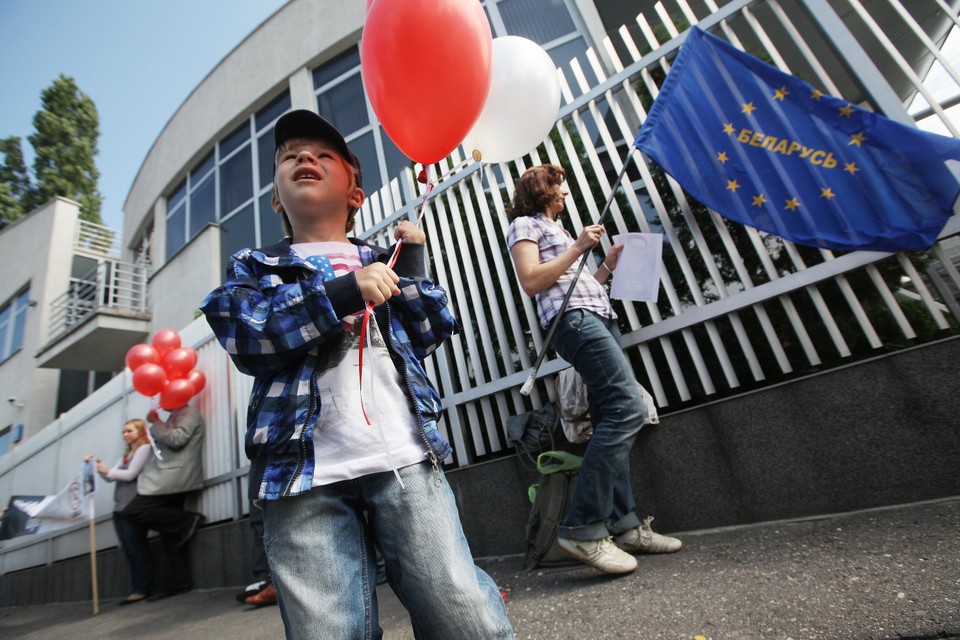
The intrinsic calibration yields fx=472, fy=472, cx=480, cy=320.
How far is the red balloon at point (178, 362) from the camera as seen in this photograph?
4.92 meters

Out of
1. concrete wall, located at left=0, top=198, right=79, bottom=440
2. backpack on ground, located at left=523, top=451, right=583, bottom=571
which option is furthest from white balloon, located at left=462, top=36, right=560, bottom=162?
concrete wall, located at left=0, top=198, right=79, bottom=440

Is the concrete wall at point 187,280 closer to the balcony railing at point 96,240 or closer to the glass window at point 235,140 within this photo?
the glass window at point 235,140

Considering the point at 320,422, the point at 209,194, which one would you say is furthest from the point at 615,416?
the point at 209,194

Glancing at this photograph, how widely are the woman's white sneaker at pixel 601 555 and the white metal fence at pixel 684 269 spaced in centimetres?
90

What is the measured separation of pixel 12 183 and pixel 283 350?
25938 millimetres

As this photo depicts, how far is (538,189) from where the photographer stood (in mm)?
2547

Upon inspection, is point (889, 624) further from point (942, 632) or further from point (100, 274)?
point (100, 274)

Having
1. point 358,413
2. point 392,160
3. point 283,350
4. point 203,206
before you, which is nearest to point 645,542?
point 358,413

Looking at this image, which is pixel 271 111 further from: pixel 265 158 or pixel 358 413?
pixel 358 413

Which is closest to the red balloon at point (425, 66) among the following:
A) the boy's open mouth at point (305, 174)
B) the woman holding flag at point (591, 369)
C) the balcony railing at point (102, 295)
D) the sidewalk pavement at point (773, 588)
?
the boy's open mouth at point (305, 174)

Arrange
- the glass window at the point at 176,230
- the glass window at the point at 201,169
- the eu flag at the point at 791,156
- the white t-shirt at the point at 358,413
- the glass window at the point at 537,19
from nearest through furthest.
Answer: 1. the white t-shirt at the point at 358,413
2. the eu flag at the point at 791,156
3. the glass window at the point at 537,19
4. the glass window at the point at 201,169
5. the glass window at the point at 176,230

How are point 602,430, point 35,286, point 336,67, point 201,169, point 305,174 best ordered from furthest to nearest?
point 35,286
point 201,169
point 336,67
point 602,430
point 305,174

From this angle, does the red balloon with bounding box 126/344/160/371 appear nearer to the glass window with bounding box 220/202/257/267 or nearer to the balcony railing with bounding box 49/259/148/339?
the glass window with bounding box 220/202/257/267

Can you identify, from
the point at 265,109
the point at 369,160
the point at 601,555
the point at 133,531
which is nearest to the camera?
the point at 601,555
